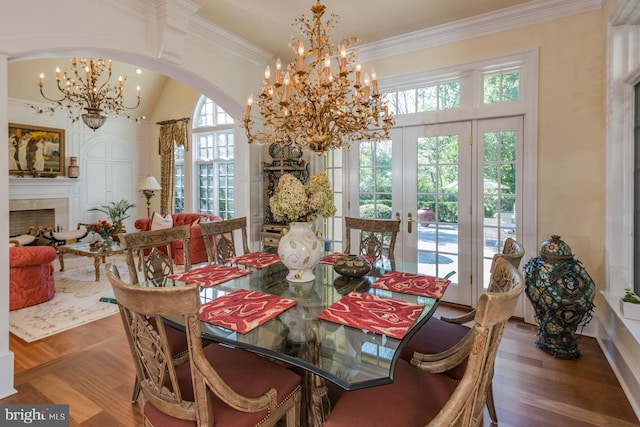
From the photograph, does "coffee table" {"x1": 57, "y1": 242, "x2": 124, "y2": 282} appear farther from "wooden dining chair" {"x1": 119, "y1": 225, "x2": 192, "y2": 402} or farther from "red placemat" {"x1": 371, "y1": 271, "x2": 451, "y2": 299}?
"red placemat" {"x1": 371, "y1": 271, "x2": 451, "y2": 299}

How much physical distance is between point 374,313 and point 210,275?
110cm

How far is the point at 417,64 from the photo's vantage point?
12.4 feet

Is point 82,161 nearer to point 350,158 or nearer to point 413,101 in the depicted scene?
point 350,158

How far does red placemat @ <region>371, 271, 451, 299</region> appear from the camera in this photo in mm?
1794

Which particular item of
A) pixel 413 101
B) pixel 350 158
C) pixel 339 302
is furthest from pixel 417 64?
pixel 339 302

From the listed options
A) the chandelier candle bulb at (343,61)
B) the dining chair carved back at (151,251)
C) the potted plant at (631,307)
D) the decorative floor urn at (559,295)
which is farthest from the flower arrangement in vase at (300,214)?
the potted plant at (631,307)

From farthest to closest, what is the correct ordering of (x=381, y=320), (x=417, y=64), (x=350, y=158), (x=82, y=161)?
(x=82, y=161), (x=350, y=158), (x=417, y=64), (x=381, y=320)

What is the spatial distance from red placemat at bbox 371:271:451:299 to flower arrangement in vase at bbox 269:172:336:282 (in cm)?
43

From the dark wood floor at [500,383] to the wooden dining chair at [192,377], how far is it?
947 mm

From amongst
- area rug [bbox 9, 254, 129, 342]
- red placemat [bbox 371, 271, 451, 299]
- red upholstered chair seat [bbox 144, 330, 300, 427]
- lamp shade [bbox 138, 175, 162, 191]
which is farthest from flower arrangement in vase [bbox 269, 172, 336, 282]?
lamp shade [bbox 138, 175, 162, 191]

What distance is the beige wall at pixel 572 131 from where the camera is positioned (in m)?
2.92

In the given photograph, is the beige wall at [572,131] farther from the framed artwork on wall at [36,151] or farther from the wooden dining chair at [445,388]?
the framed artwork on wall at [36,151]

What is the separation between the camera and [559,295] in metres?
2.52

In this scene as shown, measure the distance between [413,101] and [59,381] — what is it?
13.6 ft
